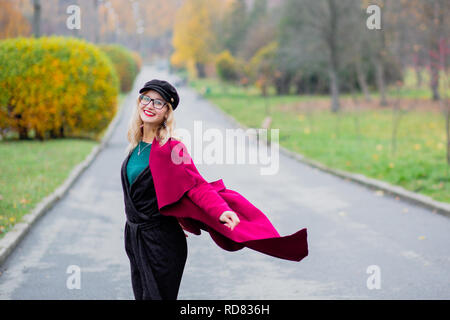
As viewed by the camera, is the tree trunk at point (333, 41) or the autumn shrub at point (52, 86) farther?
the tree trunk at point (333, 41)

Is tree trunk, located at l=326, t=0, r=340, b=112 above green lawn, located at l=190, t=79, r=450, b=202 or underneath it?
above

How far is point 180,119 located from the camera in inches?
1052

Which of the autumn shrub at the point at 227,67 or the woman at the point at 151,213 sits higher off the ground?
the autumn shrub at the point at 227,67

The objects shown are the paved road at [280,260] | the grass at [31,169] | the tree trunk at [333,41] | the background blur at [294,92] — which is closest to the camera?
the paved road at [280,260]

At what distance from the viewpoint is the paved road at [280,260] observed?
19.1 ft

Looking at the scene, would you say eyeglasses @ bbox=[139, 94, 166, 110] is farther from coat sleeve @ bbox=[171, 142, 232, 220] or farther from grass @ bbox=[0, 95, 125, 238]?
grass @ bbox=[0, 95, 125, 238]

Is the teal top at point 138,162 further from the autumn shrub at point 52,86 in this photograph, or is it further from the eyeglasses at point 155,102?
the autumn shrub at point 52,86

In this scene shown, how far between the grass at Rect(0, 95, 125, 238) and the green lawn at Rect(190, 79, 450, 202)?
563cm

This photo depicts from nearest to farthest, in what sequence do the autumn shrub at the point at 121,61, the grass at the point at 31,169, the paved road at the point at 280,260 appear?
1. the paved road at the point at 280,260
2. the grass at the point at 31,169
3. the autumn shrub at the point at 121,61

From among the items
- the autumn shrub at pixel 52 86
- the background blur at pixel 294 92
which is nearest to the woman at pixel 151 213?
the background blur at pixel 294 92

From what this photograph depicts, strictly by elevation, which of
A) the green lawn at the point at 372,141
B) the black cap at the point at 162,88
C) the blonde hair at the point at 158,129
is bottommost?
the green lawn at the point at 372,141

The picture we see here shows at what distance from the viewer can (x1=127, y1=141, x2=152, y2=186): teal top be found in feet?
12.0

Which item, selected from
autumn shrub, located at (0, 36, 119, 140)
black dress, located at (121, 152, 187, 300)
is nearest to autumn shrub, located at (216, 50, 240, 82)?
autumn shrub, located at (0, 36, 119, 140)

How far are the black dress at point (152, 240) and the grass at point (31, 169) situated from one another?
4369mm
